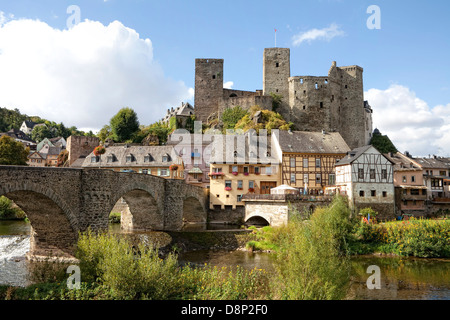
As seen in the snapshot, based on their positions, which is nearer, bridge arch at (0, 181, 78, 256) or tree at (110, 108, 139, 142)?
bridge arch at (0, 181, 78, 256)

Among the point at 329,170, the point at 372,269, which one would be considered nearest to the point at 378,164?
the point at 329,170

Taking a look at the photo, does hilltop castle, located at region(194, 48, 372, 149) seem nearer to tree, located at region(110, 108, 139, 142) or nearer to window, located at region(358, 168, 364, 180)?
tree, located at region(110, 108, 139, 142)

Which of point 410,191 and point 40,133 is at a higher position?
point 40,133

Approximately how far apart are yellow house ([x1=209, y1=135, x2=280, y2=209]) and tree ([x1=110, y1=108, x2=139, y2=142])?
29.8 m

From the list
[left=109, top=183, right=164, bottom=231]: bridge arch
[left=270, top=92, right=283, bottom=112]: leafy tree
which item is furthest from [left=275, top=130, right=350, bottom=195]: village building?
[left=270, top=92, right=283, bottom=112]: leafy tree

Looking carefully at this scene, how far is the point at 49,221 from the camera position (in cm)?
2012

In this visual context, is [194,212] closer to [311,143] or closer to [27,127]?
[311,143]

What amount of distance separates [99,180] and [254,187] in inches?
941

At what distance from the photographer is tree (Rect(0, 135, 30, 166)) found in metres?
53.2

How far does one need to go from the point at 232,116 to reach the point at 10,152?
36698 mm

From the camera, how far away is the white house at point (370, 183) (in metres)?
39.0

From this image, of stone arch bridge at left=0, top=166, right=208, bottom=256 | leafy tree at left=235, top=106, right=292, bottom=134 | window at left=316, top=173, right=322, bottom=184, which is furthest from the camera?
leafy tree at left=235, top=106, right=292, bottom=134

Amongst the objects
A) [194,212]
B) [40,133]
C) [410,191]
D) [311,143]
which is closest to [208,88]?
[311,143]

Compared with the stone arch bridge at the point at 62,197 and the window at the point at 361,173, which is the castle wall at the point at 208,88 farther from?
the stone arch bridge at the point at 62,197
